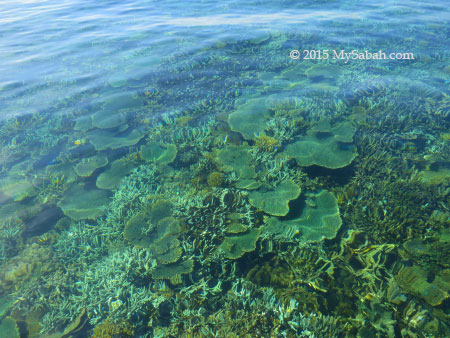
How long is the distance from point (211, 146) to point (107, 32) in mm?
10344

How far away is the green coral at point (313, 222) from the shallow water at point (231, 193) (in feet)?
0.07

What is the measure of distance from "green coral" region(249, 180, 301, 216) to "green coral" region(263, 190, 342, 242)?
0.53 ft

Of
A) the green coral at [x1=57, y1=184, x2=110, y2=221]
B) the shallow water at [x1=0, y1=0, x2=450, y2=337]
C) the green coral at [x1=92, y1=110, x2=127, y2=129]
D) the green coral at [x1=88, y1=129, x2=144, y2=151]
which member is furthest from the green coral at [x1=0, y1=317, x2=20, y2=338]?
the green coral at [x1=92, y1=110, x2=127, y2=129]

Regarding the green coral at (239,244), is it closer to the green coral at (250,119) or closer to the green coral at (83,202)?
the green coral at (250,119)

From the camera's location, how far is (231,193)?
378cm

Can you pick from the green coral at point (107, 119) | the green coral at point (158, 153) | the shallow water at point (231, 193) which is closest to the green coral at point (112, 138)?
the shallow water at point (231, 193)

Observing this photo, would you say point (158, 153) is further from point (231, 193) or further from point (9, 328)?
point (9, 328)

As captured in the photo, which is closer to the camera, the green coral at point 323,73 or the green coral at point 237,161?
the green coral at point 237,161

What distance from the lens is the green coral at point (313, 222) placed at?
3.24 m

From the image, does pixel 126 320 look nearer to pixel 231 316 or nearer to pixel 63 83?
pixel 231 316

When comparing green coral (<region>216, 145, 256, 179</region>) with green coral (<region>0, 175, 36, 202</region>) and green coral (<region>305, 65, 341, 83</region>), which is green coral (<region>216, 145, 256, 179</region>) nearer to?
green coral (<region>0, 175, 36, 202</region>)

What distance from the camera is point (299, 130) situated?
493 cm

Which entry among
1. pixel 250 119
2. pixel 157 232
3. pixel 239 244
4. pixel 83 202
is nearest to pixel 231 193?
pixel 239 244
